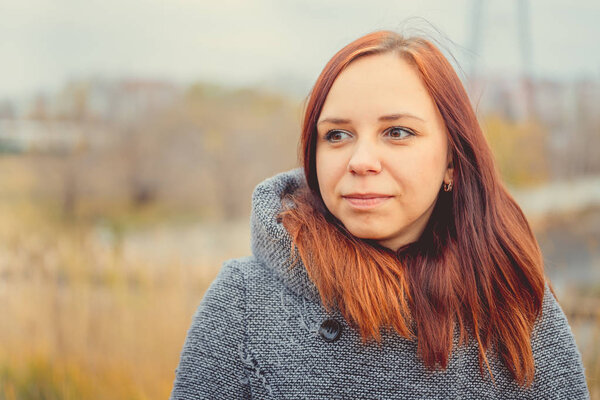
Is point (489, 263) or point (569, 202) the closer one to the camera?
point (489, 263)

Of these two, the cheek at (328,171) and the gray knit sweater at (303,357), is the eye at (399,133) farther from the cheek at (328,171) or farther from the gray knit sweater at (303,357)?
the gray knit sweater at (303,357)

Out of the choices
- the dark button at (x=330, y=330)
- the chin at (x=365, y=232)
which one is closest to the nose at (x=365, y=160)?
the chin at (x=365, y=232)

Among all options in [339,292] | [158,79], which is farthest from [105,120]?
[339,292]

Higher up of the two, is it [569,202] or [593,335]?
[569,202]

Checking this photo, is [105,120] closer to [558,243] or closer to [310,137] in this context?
[310,137]

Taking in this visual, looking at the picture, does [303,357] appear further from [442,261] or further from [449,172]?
[449,172]

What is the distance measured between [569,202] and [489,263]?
2.52m

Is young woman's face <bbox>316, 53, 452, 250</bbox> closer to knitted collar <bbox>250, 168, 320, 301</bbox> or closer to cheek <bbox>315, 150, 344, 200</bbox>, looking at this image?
cheek <bbox>315, 150, 344, 200</bbox>

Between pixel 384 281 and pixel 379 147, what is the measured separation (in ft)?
1.21

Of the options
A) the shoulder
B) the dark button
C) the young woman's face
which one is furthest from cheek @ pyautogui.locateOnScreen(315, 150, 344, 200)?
the shoulder

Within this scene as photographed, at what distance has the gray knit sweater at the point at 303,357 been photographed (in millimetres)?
1481

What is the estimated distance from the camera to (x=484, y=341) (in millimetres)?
1546

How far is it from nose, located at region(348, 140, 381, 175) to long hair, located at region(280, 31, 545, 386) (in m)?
0.22

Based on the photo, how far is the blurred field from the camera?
2.89 m
